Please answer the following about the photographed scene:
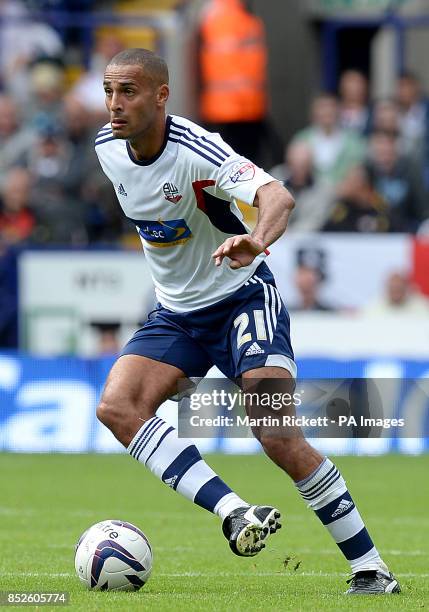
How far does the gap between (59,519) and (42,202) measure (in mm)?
7400

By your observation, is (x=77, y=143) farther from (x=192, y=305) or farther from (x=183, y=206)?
(x=183, y=206)

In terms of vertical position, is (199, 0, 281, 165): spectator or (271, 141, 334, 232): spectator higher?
(199, 0, 281, 165): spectator

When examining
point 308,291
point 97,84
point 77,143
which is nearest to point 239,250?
point 308,291

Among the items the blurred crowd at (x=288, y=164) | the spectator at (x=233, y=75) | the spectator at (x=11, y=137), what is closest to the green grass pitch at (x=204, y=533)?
the blurred crowd at (x=288, y=164)

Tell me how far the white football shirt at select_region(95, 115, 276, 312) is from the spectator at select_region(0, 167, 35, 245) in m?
9.67

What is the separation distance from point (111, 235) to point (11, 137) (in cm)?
225

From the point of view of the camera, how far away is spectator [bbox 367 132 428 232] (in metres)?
17.1

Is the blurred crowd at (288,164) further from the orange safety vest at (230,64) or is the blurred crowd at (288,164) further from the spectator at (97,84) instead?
the orange safety vest at (230,64)

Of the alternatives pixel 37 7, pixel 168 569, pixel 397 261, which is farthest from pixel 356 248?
pixel 168 569

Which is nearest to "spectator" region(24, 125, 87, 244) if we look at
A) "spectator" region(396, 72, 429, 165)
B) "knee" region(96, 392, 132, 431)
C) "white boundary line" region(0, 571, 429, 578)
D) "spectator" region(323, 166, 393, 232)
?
"spectator" region(323, 166, 393, 232)

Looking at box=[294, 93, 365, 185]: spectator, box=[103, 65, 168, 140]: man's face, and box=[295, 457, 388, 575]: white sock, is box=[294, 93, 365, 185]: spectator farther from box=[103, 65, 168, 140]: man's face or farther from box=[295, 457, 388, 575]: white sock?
box=[295, 457, 388, 575]: white sock

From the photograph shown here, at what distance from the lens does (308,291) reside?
16.1 m

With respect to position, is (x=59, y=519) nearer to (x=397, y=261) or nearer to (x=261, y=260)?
(x=261, y=260)

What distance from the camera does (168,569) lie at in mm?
7992
